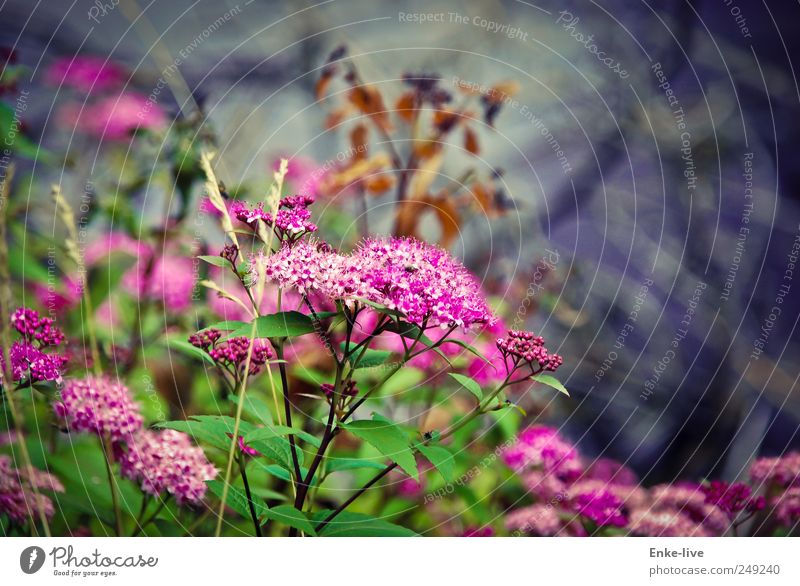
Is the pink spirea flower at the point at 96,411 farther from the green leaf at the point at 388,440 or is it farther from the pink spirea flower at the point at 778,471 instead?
the pink spirea flower at the point at 778,471

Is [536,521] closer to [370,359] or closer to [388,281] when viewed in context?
[370,359]

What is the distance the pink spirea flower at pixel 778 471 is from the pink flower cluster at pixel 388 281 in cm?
91

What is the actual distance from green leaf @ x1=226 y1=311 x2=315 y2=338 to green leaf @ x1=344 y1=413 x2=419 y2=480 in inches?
5.0

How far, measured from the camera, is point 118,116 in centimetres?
150

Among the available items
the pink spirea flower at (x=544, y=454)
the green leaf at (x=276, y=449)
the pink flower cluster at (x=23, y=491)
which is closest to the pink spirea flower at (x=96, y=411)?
the pink flower cluster at (x=23, y=491)

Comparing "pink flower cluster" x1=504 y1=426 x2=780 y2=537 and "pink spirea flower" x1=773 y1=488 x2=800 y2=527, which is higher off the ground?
"pink flower cluster" x1=504 y1=426 x2=780 y2=537

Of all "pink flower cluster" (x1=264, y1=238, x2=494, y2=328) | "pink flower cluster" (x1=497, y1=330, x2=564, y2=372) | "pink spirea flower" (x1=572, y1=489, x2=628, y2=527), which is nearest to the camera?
"pink flower cluster" (x1=264, y1=238, x2=494, y2=328)

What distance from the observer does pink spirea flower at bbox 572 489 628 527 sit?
4.33 feet

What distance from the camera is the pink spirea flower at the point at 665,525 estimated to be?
1.39m

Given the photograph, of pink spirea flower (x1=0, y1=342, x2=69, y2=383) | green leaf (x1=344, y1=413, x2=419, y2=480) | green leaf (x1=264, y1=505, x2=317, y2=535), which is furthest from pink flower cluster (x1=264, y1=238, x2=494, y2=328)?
pink spirea flower (x1=0, y1=342, x2=69, y2=383)

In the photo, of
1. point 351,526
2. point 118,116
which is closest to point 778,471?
point 351,526

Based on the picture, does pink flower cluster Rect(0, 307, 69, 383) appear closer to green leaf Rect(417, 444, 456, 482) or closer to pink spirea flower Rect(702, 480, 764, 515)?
green leaf Rect(417, 444, 456, 482)
